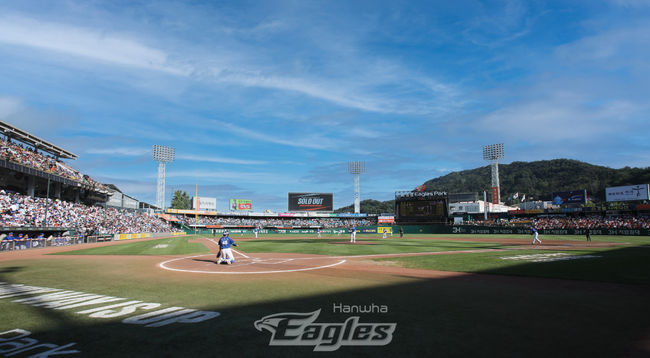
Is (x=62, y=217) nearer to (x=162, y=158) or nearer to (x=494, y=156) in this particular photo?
(x=162, y=158)

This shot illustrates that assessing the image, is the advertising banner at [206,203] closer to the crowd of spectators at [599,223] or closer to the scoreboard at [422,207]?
the scoreboard at [422,207]

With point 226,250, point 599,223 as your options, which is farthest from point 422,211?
point 226,250

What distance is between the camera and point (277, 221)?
344 ft

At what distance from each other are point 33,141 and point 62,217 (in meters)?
14.1

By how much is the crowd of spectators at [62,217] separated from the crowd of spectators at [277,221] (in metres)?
27.5

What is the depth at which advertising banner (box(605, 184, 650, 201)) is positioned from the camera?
71312mm

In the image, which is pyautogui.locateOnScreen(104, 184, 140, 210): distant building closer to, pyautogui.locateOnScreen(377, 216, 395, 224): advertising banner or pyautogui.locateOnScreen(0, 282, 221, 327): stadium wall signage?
pyautogui.locateOnScreen(0, 282, 221, 327): stadium wall signage

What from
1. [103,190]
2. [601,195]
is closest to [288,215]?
[103,190]

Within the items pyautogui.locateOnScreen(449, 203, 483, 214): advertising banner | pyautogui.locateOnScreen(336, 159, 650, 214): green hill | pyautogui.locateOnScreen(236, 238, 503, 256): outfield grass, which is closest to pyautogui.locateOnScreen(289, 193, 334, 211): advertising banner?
pyautogui.locateOnScreen(449, 203, 483, 214): advertising banner

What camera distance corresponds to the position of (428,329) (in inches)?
245

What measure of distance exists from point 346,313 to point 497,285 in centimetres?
649

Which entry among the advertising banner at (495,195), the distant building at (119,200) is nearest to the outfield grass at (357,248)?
the distant building at (119,200)

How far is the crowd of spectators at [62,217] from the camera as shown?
34.8 metres

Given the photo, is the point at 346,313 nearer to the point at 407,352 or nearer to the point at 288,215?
the point at 407,352
